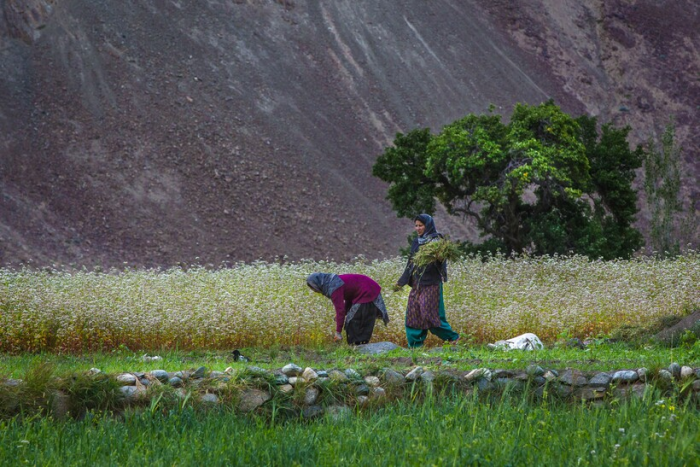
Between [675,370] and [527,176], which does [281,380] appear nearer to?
[675,370]

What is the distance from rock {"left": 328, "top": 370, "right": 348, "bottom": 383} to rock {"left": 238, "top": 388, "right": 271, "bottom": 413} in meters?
0.62

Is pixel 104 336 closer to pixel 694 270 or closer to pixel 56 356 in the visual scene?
pixel 56 356

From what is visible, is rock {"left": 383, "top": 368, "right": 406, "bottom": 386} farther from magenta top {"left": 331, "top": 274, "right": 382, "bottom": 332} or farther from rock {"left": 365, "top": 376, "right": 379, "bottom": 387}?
magenta top {"left": 331, "top": 274, "right": 382, "bottom": 332}

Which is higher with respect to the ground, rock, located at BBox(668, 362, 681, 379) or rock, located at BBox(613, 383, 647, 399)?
rock, located at BBox(668, 362, 681, 379)

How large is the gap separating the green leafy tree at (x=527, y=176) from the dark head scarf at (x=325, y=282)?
10707 mm

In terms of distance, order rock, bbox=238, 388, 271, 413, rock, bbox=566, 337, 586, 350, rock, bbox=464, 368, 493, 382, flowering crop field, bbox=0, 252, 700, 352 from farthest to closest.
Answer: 1. flowering crop field, bbox=0, 252, 700, 352
2. rock, bbox=566, 337, 586, 350
3. rock, bbox=464, 368, 493, 382
4. rock, bbox=238, 388, 271, 413

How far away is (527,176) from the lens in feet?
70.0

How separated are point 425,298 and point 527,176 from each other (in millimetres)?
10285

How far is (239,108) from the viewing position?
38.0m

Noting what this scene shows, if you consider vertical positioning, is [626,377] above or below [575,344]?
above

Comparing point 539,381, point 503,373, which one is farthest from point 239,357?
point 539,381

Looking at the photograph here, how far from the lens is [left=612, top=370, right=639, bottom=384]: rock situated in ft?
25.0

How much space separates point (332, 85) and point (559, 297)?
29.0 meters

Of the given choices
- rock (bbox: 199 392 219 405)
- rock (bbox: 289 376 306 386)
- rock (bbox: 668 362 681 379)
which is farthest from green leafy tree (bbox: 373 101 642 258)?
rock (bbox: 199 392 219 405)
